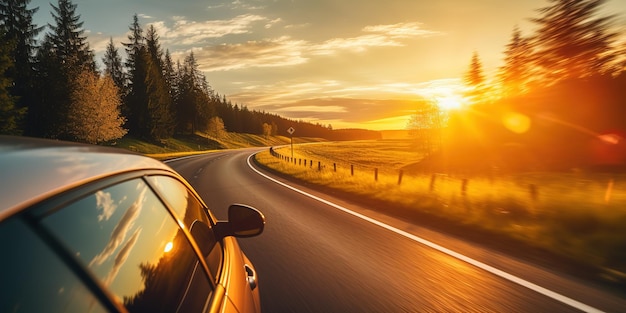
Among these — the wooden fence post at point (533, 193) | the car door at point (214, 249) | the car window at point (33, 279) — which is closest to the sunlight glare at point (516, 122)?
the wooden fence post at point (533, 193)

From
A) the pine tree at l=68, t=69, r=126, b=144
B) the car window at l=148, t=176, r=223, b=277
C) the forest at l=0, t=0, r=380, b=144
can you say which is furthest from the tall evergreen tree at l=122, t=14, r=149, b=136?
the car window at l=148, t=176, r=223, b=277

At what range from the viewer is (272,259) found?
599 cm

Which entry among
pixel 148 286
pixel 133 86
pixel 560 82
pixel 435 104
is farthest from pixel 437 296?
pixel 435 104

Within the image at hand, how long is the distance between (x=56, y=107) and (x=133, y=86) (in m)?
28.9

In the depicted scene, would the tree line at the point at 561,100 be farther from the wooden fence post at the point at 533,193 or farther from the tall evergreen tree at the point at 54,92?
the tall evergreen tree at the point at 54,92

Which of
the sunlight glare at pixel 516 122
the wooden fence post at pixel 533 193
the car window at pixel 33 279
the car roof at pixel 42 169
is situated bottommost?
the wooden fence post at pixel 533 193

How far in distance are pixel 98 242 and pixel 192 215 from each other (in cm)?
131

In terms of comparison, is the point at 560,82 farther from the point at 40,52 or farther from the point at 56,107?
the point at 40,52

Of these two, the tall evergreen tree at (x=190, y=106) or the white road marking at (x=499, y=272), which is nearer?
the white road marking at (x=499, y=272)

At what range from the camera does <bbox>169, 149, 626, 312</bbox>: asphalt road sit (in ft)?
13.7

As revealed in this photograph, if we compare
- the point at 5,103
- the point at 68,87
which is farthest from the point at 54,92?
the point at 5,103

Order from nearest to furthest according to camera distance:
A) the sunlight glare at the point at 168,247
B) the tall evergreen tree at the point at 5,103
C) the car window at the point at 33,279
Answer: the car window at the point at 33,279 → the sunlight glare at the point at 168,247 → the tall evergreen tree at the point at 5,103

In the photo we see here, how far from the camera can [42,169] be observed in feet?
3.87

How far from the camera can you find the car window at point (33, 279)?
959mm
